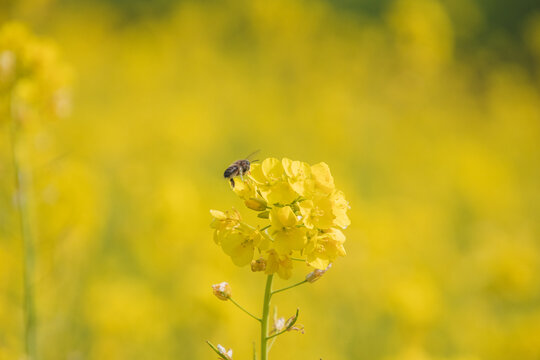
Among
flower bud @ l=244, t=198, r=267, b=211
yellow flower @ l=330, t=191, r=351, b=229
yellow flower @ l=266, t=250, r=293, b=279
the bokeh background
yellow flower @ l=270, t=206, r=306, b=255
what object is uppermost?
the bokeh background

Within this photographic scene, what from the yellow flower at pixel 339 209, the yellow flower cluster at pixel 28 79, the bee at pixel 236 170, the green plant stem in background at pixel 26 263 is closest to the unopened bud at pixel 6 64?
the yellow flower cluster at pixel 28 79

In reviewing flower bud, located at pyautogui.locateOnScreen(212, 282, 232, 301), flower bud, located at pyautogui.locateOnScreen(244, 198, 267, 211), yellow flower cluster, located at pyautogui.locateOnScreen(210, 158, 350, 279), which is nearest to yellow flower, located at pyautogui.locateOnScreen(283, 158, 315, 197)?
yellow flower cluster, located at pyautogui.locateOnScreen(210, 158, 350, 279)

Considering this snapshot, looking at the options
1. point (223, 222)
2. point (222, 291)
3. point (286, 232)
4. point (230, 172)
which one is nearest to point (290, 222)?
point (286, 232)

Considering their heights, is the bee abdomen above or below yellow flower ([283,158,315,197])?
above

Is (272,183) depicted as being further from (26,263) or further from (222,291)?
(26,263)

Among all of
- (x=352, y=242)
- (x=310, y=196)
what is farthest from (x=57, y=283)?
(x=352, y=242)

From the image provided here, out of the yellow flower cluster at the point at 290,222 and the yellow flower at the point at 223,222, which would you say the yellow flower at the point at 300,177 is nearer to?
the yellow flower cluster at the point at 290,222

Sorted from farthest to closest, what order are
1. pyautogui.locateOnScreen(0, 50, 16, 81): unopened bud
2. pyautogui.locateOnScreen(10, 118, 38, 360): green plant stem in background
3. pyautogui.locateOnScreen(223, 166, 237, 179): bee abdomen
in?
pyautogui.locateOnScreen(0, 50, 16, 81): unopened bud, pyautogui.locateOnScreen(10, 118, 38, 360): green plant stem in background, pyautogui.locateOnScreen(223, 166, 237, 179): bee abdomen

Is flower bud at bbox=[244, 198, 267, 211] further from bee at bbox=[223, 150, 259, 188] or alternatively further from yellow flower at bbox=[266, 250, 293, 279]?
bee at bbox=[223, 150, 259, 188]

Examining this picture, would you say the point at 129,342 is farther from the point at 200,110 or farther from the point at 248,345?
the point at 200,110
